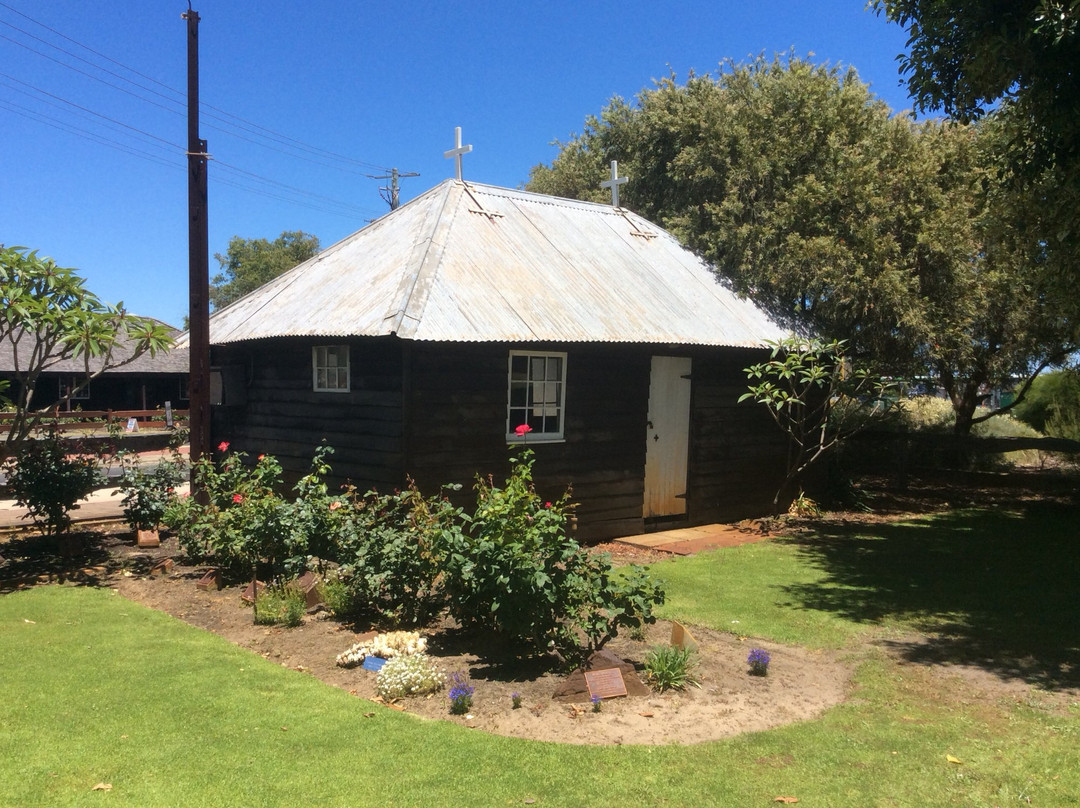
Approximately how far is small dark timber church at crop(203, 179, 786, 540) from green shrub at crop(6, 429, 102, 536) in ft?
8.81

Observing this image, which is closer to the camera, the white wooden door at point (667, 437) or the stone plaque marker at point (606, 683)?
the stone plaque marker at point (606, 683)

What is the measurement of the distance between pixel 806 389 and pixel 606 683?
27.0 feet

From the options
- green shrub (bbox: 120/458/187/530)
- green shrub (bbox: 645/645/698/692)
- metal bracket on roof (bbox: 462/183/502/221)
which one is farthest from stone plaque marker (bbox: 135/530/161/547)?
green shrub (bbox: 645/645/698/692)

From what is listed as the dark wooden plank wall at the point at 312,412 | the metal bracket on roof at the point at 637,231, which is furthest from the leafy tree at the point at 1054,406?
the dark wooden plank wall at the point at 312,412

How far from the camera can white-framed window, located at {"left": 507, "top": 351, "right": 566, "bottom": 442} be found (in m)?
10.2

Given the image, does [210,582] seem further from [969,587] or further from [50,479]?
[969,587]

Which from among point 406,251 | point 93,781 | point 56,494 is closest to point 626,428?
point 406,251

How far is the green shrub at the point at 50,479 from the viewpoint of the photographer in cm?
909

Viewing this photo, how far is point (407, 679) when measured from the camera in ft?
17.4

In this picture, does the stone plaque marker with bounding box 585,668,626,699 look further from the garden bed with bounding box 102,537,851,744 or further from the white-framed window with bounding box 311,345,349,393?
the white-framed window with bounding box 311,345,349,393

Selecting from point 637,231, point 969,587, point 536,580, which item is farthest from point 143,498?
point 969,587

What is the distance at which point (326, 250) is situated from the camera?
13.7 m

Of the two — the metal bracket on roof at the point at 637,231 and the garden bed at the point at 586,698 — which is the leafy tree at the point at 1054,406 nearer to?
the metal bracket on roof at the point at 637,231

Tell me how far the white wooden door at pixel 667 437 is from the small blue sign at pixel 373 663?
21.2 feet
